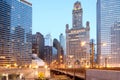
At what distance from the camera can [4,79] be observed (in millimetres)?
35594

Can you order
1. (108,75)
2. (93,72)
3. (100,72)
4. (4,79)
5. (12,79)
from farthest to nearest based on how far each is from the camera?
1. (12,79)
2. (4,79)
3. (93,72)
4. (100,72)
5. (108,75)

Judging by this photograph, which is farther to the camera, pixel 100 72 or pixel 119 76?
pixel 100 72

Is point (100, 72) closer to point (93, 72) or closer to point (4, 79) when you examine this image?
point (93, 72)

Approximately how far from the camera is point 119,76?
621 inches

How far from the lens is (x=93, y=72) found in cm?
2189

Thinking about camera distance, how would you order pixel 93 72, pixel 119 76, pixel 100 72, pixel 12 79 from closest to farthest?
pixel 119 76 < pixel 100 72 < pixel 93 72 < pixel 12 79

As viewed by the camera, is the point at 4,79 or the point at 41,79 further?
the point at 41,79

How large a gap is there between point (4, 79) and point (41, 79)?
20.8ft

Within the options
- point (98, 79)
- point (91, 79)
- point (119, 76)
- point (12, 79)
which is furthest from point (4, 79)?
point (119, 76)

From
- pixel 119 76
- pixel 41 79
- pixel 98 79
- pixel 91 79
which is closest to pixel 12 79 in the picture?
pixel 41 79

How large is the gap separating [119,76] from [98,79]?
372 centimetres

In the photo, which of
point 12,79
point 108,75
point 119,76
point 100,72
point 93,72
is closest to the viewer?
point 119,76

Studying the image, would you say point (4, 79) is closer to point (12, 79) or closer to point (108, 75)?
point (12, 79)

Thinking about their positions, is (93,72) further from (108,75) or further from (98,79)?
(108,75)
